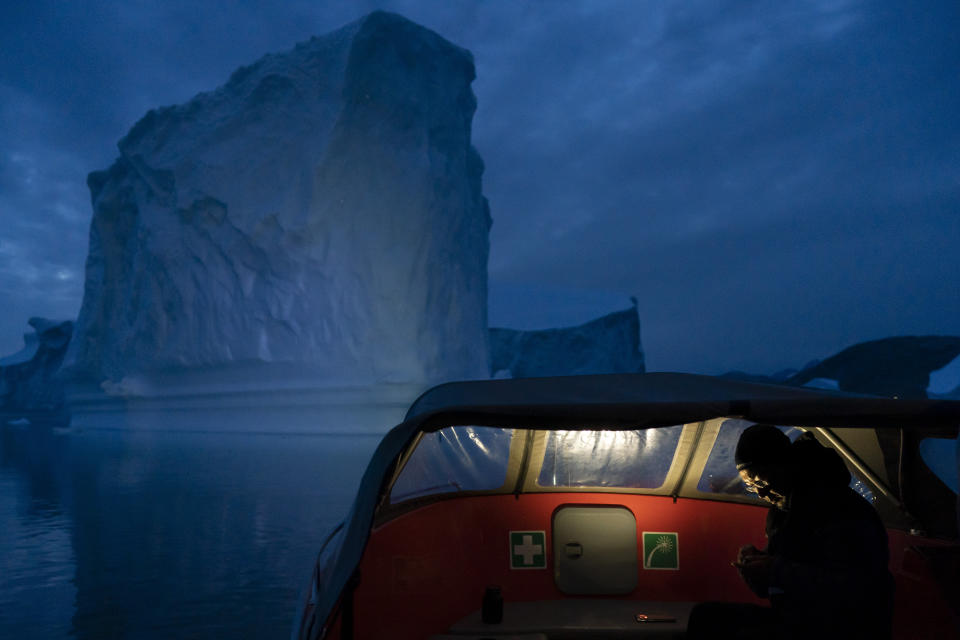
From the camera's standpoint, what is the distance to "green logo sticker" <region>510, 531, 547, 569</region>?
3561 millimetres

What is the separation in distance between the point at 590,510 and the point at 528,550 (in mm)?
412

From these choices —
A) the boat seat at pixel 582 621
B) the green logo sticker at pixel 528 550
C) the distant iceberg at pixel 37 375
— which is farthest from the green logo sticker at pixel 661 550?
the distant iceberg at pixel 37 375

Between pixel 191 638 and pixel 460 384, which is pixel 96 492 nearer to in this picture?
pixel 191 638

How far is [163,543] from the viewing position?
639 centimetres

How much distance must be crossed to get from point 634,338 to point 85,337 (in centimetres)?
3029

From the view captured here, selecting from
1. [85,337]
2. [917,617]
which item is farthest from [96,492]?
[85,337]

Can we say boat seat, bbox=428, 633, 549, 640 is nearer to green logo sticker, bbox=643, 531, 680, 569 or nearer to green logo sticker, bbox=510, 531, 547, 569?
green logo sticker, bbox=510, 531, 547, 569

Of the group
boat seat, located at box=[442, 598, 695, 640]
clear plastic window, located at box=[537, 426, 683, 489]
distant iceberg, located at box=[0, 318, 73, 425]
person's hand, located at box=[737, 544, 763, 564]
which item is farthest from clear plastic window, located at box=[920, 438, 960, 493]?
distant iceberg, located at box=[0, 318, 73, 425]

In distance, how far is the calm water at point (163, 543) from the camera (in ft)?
14.2

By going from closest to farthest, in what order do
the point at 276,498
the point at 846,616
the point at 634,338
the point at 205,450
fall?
the point at 846,616 → the point at 276,498 → the point at 205,450 → the point at 634,338

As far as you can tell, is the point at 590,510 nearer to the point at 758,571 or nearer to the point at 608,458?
the point at 608,458

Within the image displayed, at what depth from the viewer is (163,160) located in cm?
2200

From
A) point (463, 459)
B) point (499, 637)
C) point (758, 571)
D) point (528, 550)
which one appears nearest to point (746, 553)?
point (758, 571)

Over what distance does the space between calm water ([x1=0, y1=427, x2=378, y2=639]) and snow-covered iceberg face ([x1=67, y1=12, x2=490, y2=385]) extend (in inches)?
302
